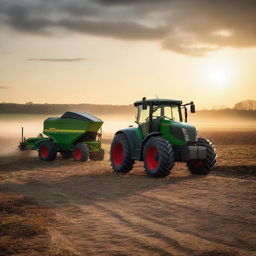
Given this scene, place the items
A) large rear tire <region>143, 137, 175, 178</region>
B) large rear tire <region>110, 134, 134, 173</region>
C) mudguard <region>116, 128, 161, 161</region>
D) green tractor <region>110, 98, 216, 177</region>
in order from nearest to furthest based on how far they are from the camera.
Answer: large rear tire <region>143, 137, 175, 178</region>
green tractor <region>110, 98, 216, 177</region>
mudguard <region>116, 128, 161, 161</region>
large rear tire <region>110, 134, 134, 173</region>

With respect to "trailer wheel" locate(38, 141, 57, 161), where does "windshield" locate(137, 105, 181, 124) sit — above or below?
above

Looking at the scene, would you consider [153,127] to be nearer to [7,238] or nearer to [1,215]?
[1,215]

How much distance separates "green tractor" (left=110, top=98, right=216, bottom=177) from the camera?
48.0ft

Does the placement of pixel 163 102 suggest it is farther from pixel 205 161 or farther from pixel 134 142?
pixel 205 161

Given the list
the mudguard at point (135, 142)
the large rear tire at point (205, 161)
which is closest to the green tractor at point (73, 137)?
the mudguard at point (135, 142)

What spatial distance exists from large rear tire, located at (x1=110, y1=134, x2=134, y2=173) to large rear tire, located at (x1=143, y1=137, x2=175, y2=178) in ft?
4.10

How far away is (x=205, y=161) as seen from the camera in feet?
50.6

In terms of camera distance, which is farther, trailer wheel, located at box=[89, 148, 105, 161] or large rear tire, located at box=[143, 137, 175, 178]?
trailer wheel, located at box=[89, 148, 105, 161]

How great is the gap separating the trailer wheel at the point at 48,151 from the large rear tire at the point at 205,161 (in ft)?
26.6

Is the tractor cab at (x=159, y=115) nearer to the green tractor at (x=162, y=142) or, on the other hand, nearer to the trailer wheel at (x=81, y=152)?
the green tractor at (x=162, y=142)

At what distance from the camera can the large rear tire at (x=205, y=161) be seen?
50.5ft

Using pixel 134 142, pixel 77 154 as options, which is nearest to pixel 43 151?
pixel 77 154

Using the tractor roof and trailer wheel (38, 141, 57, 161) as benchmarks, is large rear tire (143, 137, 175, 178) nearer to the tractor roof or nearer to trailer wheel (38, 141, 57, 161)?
the tractor roof

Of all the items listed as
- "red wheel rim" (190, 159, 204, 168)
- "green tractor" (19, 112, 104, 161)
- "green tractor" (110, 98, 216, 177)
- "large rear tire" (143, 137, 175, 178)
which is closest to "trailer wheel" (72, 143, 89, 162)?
"green tractor" (19, 112, 104, 161)
